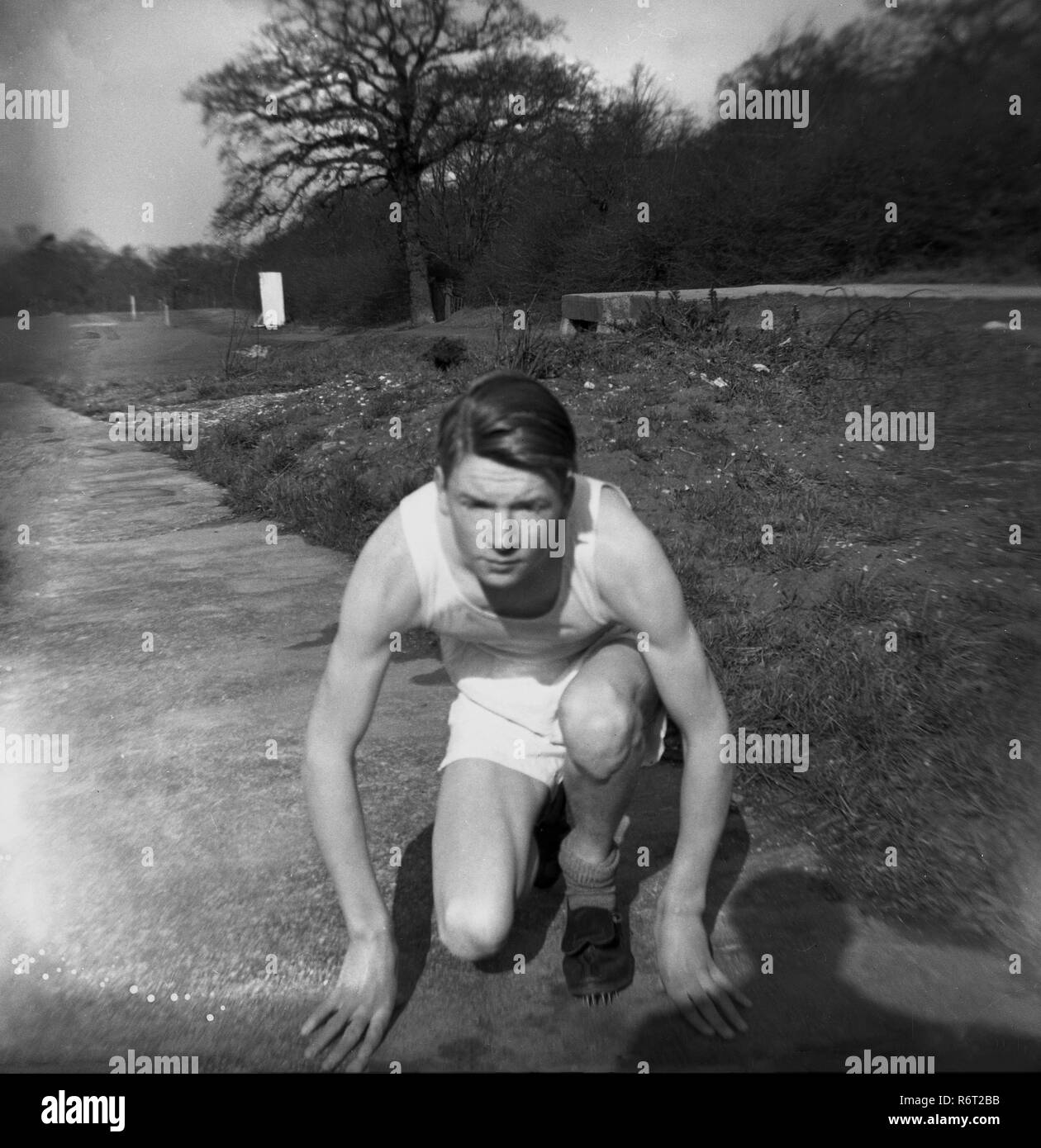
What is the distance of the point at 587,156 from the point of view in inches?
408

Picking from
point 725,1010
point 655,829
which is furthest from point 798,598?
point 725,1010

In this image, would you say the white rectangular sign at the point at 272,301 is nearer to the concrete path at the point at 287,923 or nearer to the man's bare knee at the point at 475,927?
the concrete path at the point at 287,923

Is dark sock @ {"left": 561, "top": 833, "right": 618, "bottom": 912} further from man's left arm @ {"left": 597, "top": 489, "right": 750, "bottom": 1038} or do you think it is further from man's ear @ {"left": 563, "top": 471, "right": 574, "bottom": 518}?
man's ear @ {"left": 563, "top": 471, "right": 574, "bottom": 518}

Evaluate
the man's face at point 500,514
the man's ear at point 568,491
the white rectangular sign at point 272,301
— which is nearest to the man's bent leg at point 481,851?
the man's face at point 500,514

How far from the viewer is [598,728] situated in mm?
1947

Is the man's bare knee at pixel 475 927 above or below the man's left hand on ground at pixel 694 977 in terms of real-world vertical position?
above

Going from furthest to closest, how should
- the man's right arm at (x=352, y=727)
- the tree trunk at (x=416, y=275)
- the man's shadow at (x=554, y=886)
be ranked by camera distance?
the tree trunk at (x=416, y=275)
the man's shadow at (x=554, y=886)
the man's right arm at (x=352, y=727)

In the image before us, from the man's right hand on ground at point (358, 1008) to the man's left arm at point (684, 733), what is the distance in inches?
20.0

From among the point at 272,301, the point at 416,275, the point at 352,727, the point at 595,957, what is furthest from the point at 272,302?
the point at 595,957

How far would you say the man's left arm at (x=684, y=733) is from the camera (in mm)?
1842

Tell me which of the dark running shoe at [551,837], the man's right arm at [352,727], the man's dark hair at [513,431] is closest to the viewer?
the man's dark hair at [513,431]

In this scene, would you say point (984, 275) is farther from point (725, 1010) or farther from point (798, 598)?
point (725, 1010)

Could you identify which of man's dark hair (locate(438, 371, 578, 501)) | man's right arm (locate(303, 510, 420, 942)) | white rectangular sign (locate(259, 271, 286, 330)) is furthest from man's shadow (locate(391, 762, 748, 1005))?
white rectangular sign (locate(259, 271, 286, 330))
